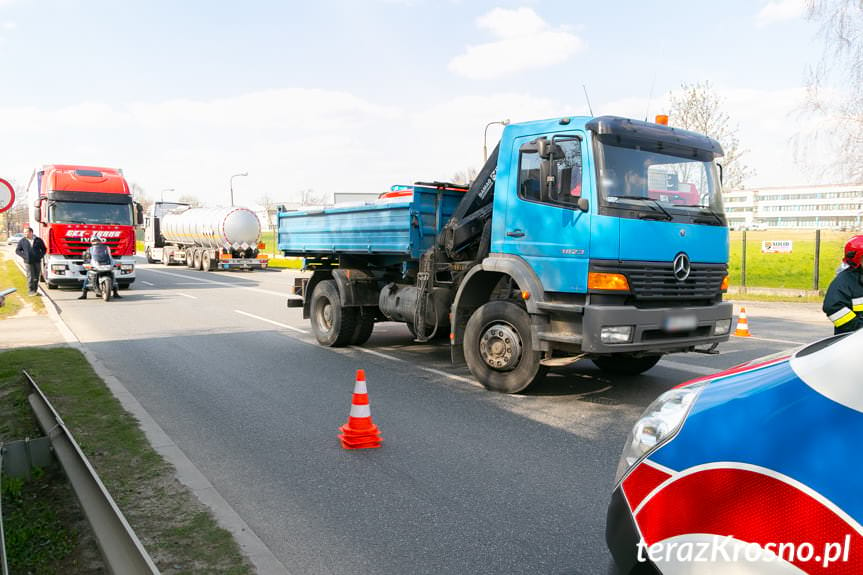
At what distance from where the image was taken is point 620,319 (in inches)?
234

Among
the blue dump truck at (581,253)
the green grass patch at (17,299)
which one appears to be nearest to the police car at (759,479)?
the blue dump truck at (581,253)

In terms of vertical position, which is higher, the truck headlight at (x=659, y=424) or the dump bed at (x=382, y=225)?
the dump bed at (x=382, y=225)

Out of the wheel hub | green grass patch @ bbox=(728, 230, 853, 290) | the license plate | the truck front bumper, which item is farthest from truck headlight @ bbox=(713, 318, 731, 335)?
green grass patch @ bbox=(728, 230, 853, 290)

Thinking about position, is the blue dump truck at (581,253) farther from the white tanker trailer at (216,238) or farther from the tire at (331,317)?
the white tanker trailer at (216,238)

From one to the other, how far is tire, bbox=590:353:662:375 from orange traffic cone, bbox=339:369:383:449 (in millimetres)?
3475

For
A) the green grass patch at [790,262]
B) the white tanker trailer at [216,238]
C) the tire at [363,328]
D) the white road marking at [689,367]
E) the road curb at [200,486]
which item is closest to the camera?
the road curb at [200,486]

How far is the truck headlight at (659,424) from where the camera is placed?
2.00 meters

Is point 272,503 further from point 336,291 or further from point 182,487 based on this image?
point 336,291

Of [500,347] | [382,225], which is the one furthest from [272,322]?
[500,347]

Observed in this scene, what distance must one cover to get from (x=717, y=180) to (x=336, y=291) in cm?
571

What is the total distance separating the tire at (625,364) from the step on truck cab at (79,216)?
50.1 ft

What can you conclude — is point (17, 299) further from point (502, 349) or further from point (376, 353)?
point (502, 349)

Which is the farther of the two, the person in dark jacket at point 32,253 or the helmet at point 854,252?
the person in dark jacket at point 32,253

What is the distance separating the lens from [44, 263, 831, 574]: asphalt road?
3.53m
